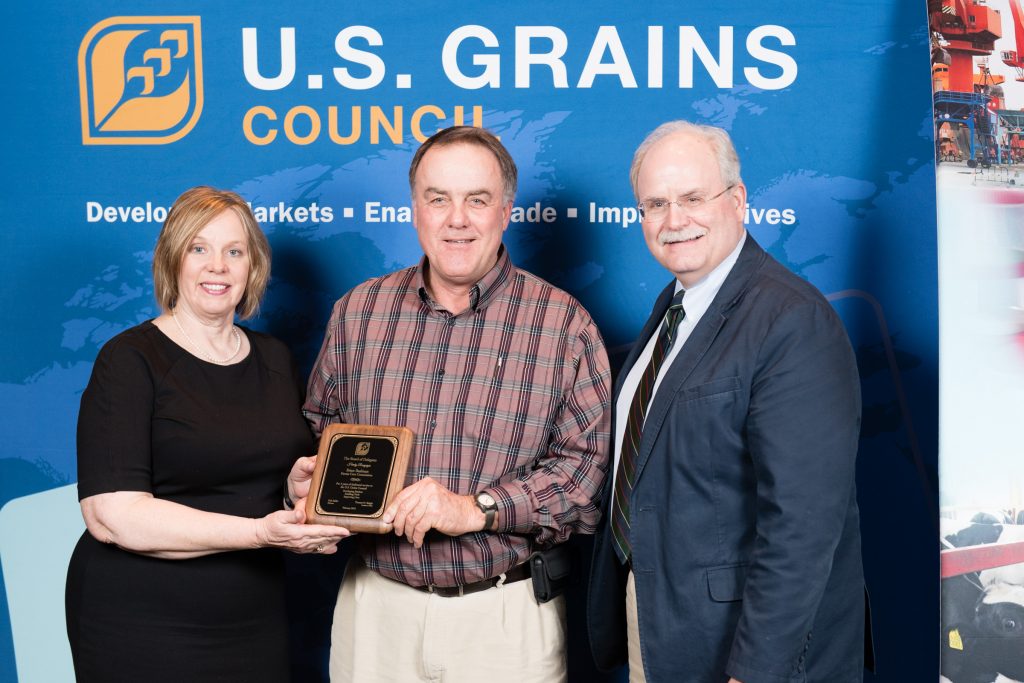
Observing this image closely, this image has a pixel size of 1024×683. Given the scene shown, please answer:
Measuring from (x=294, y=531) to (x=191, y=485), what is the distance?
0.31 m

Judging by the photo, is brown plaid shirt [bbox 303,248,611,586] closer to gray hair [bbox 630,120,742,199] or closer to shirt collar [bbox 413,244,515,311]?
shirt collar [bbox 413,244,515,311]

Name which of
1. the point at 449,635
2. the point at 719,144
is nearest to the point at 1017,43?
the point at 719,144

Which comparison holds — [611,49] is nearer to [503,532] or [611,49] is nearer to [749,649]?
[503,532]

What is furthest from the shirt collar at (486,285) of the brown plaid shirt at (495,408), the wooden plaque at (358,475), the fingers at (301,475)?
the fingers at (301,475)

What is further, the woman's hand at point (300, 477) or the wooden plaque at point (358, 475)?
the woman's hand at point (300, 477)

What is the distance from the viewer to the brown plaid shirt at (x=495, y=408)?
7.06 ft

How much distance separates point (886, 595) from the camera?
9.98ft

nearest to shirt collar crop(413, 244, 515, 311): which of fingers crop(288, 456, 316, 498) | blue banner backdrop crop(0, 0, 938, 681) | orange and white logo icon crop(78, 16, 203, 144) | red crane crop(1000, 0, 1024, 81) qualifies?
fingers crop(288, 456, 316, 498)

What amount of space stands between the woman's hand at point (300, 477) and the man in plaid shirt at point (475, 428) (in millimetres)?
164

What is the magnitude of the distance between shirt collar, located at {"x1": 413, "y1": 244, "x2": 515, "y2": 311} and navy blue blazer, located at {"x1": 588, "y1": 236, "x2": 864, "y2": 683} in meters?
0.57

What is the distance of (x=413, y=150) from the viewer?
9.98 feet

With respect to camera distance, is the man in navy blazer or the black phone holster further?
the black phone holster

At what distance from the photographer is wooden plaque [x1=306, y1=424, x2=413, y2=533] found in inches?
79.6

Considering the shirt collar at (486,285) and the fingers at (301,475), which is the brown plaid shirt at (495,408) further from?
the fingers at (301,475)
